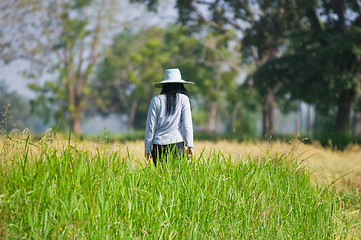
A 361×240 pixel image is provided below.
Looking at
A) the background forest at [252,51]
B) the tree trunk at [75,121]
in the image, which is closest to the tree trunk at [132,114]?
the background forest at [252,51]

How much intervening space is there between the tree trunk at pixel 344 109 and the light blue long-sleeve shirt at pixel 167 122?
12.8 metres

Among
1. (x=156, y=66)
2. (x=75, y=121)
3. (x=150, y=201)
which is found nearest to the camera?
(x=150, y=201)

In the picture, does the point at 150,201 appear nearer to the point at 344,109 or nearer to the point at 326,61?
the point at 326,61

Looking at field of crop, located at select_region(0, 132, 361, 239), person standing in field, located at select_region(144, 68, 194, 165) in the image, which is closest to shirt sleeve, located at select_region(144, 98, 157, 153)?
person standing in field, located at select_region(144, 68, 194, 165)

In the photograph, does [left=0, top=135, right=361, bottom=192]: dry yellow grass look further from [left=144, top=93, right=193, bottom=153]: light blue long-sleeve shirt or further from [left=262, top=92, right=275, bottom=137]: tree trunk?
[left=262, top=92, right=275, bottom=137]: tree trunk

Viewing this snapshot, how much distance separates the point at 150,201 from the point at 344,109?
14913 mm

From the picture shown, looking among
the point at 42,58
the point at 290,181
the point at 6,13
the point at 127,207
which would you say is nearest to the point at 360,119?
the point at 42,58

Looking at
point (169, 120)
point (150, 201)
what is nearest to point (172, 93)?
point (169, 120)

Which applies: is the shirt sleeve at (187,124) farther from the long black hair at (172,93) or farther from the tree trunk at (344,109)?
the tree trunk at (344,109)

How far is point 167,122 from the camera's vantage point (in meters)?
5.32

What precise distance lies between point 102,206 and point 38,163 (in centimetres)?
89

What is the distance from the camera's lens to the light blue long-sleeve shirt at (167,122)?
5320 mm

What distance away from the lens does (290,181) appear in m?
5.04

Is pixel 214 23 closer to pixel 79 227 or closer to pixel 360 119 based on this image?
pixel 79 227
